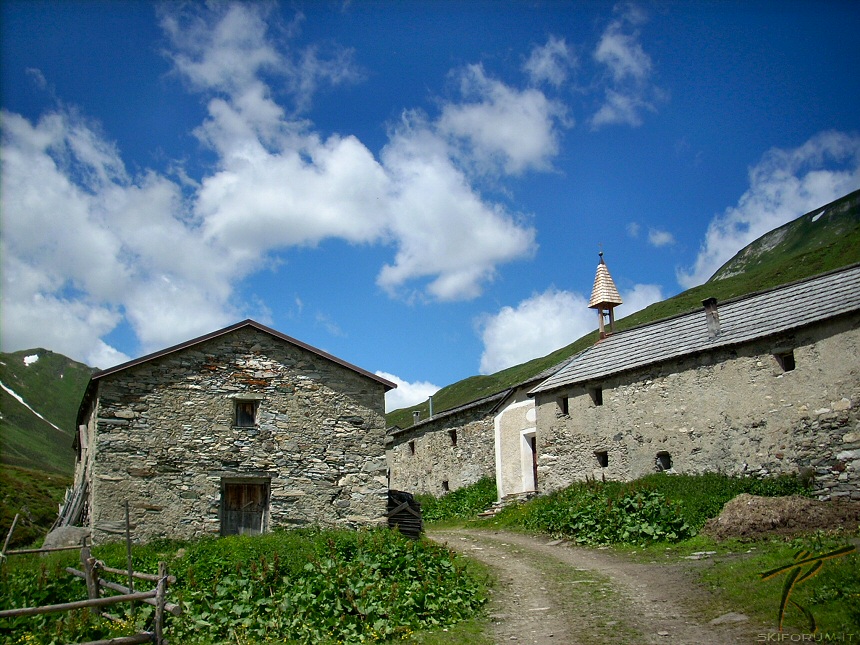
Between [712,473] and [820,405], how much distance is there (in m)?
3.37

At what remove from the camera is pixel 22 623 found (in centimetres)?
928

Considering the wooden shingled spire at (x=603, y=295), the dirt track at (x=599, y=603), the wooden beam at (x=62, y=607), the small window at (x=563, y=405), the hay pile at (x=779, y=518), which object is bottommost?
the dirt track at (x=599, y=603)

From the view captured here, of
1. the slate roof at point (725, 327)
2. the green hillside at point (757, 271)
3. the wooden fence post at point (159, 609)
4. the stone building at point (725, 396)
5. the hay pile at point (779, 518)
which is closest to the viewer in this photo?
the wooden fence post at point (159, 609)

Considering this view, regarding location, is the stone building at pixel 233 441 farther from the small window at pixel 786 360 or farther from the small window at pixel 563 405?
the small window at pixel 786 360

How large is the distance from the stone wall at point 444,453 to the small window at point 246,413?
42.4 ft

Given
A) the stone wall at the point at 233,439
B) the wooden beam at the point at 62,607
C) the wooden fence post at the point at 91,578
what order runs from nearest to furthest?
the wooden beam at the point at 62,607
the wooden fence post at the point at 91,578
the stone wall at the point at 233,439

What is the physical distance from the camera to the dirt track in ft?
30.4

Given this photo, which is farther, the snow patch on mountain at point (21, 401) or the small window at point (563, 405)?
the snow patch on mountain at point (21, 401)

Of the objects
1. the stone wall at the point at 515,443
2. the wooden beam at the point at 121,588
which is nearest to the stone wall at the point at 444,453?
the stone wall at the point at 515,443

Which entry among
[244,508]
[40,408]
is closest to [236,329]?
[244,508]

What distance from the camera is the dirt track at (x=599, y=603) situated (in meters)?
9.26

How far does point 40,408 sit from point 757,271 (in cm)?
16446

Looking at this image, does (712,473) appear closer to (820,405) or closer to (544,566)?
(820,405)

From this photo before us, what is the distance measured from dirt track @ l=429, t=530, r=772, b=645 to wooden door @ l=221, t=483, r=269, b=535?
17.3 ft
